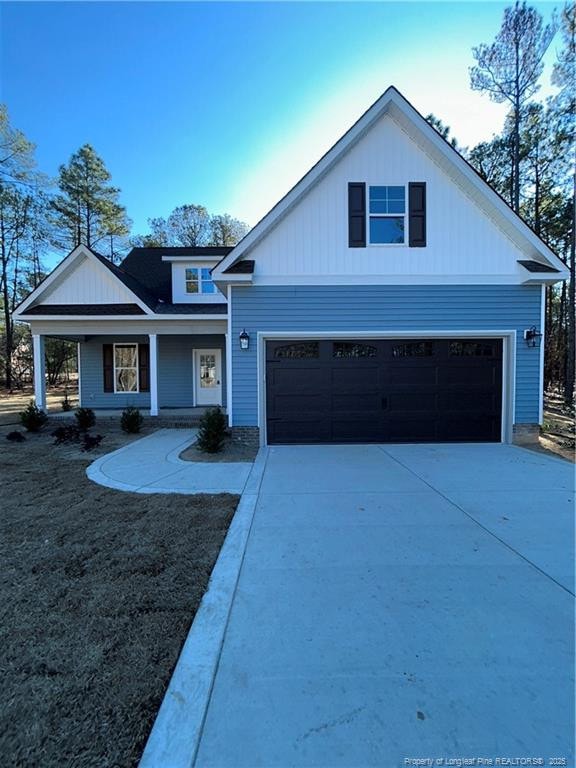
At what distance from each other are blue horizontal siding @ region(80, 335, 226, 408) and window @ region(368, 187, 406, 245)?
268 inches

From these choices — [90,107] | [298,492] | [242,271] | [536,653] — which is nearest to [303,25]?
[242,271]

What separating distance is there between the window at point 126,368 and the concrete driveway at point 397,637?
10658 mm

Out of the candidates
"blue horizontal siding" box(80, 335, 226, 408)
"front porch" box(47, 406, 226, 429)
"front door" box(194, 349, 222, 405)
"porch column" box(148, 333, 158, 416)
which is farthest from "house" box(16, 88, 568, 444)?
"blue horizontal siding" box(80, 335, 226, 408)

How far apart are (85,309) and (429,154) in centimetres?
1038

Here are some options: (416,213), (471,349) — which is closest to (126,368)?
(416,213)

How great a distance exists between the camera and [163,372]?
13.6 m

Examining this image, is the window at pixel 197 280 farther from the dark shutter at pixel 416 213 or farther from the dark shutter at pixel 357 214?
the dark shutter at pixel 416 213

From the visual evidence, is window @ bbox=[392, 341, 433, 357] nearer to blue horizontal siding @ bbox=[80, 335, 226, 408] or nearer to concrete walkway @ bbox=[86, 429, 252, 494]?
concrete walkway @ bbox=[86, 429, 252, 494]

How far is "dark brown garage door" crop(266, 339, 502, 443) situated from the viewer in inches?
342

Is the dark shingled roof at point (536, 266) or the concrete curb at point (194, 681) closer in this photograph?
the concrete curb at point (194, 681)

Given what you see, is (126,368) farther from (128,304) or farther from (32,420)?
(32,420)

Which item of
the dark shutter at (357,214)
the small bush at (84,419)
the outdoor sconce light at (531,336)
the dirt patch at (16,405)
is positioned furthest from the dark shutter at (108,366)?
the outdoor sconce light at (531,336)

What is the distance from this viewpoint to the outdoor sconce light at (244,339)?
841 cm

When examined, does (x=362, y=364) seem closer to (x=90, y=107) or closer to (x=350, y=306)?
(x=350, y=306)
